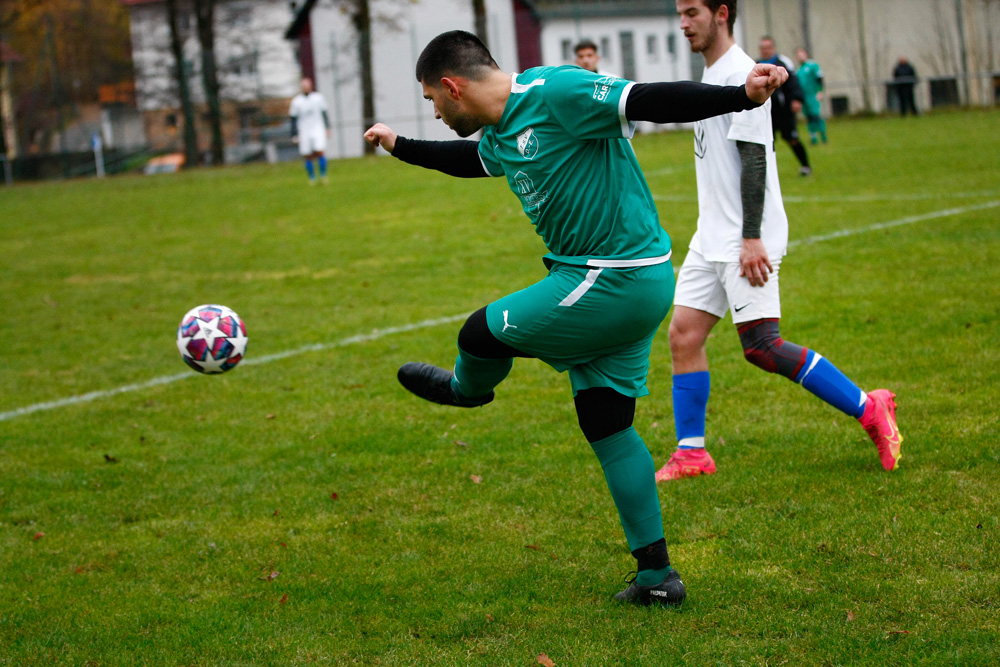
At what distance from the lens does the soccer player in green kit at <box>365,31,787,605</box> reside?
3.45 metres

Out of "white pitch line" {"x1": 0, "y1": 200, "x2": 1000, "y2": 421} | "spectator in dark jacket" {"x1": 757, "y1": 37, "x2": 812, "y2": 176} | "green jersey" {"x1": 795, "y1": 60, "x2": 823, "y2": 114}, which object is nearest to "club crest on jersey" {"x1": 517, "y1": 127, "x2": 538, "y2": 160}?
"white pitch line" {"x1": 0, "y1": 200, "x2": 1000, "y2": 421}

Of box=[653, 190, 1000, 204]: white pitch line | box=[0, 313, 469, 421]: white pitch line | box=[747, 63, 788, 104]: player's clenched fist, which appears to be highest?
box=[747, 63, 788, 104]: player's clenched fist

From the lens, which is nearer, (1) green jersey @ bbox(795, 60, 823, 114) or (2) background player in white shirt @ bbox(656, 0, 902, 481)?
(2) background player in white shirt @ bbox(656, 0, 902, 481)

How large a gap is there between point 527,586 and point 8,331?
24.7ft

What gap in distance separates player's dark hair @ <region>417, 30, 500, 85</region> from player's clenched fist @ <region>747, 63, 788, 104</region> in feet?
3.03

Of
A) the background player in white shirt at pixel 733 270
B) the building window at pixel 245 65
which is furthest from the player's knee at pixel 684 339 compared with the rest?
the building window at pixel 245 65

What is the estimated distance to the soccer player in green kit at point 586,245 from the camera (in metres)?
3.45

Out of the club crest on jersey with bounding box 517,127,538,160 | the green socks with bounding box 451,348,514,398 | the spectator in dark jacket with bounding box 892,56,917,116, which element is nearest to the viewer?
the club crest on jersey with bounding box 517,127,538,160

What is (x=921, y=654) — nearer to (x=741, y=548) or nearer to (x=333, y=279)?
(x=741, y=548)

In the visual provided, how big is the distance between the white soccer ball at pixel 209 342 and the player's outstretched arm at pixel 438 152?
1.81m

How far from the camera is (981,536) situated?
13.1ft

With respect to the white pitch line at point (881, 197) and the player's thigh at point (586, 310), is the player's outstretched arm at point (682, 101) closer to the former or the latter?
the player's thigh at point (586, 310)

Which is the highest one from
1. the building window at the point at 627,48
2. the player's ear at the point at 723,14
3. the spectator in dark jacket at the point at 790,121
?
the building window at the point at 627,48

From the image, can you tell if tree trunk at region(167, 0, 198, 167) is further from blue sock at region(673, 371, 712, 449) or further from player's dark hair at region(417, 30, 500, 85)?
player's dark hair at region(417, 30, 500, 85)
